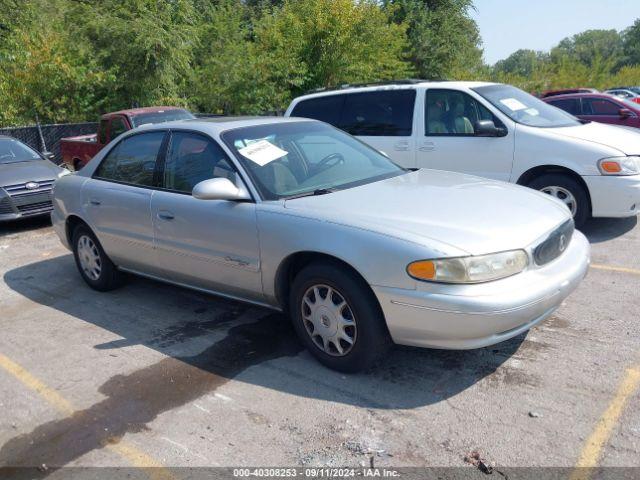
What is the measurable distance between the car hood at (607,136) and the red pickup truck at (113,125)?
7387 mm

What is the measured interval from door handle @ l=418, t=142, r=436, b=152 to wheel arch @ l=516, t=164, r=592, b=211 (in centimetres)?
113

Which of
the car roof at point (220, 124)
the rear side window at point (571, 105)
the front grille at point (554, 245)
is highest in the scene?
the car roof at point (220, 124)

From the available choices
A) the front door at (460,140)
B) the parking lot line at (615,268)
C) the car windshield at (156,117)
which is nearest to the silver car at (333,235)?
the parking lot line at (615,268)

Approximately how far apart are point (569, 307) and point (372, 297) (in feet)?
6.57

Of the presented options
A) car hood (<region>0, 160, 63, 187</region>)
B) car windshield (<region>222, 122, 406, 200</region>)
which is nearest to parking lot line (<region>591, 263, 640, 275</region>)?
car windshield (<region>222, 122, 406, 200</region>)

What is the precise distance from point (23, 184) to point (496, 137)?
6.76m

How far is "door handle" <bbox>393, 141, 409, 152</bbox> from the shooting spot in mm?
7597

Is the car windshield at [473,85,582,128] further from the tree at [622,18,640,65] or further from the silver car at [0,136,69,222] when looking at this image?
the tree at [622,18,640,65]

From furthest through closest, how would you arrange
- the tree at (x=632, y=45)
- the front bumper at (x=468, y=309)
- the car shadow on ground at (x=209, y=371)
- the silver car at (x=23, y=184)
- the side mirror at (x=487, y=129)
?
the tree at (x=632, y=45) < the silver car at (x=23, y=184) < the side mirror at (x=487, y=129) < the car shadow on ground at (x=209, y=371) < the front bumper at (x=468, y=309)

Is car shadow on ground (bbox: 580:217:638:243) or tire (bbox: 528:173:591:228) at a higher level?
tire (bbox: 528:173:591:228)

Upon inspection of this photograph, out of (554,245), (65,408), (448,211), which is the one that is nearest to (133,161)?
(65,408)

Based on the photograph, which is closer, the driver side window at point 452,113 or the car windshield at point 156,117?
the driver side window at point 452,113

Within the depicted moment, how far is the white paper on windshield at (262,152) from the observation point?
436 centimetres

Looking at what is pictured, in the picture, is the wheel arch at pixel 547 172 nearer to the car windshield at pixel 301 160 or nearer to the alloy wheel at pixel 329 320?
the car windshield at pixel 301 160
